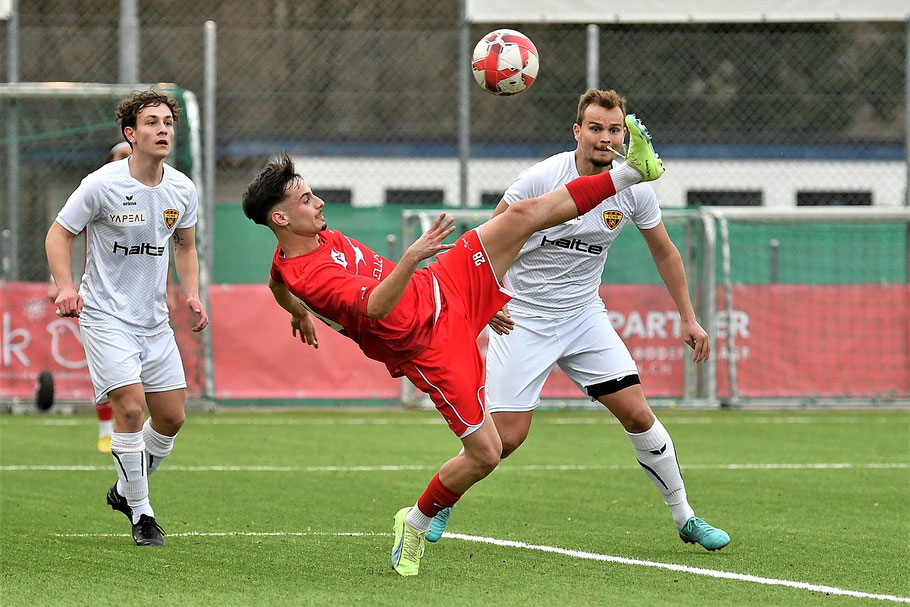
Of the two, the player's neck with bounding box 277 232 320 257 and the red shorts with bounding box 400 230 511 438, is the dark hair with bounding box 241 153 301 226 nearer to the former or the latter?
the player's neck with bounding box 277 232 320 257

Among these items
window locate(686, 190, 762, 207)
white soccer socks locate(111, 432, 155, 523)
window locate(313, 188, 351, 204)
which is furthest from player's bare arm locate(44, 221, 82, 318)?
window locate(686, 190, 762, 207)

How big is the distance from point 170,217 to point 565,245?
6.86 ft

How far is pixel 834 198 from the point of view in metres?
20.8

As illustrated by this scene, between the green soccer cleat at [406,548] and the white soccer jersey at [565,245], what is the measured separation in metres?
1.40

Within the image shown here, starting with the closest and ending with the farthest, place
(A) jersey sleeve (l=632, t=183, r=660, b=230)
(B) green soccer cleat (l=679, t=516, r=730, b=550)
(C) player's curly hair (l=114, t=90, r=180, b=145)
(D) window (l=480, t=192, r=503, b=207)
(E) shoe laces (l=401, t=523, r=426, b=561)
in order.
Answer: (E) shoe laces (l=401, t=523, r=426, b=561)
(B) green soccer cleat (l=679, t=516, r=730, b=550)
(A) jersey sleeve (l=632, t=183, r=660, b=230)
(C) player's curly hair (l=114, t=90, r=180, b=145)
(D) window (l=480, t=192, r=503, b=207)

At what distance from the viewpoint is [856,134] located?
76.1 ft

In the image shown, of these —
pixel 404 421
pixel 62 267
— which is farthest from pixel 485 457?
pixel 404 421

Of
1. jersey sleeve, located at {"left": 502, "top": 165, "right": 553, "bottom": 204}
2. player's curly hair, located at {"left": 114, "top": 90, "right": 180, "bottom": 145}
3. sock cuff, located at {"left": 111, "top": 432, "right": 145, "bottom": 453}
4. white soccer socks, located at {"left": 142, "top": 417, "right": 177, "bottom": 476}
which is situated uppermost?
player's curly hair, located at {"left": 114, "top": 90, "right": 180, "bottom": 145}

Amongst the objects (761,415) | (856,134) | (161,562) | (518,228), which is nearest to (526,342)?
(518,228)

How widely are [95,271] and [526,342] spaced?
228cm

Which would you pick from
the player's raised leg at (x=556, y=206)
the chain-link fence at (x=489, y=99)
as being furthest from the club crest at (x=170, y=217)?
the chain-link fence at (x=489, y=99)

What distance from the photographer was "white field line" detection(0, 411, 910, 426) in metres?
12.9

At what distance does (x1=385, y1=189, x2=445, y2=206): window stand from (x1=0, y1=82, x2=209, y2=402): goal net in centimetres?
539

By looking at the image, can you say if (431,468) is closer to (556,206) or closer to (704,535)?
(704,535)
